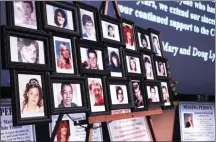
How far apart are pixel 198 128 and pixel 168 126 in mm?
417

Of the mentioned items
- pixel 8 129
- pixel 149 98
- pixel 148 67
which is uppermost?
pixel 148 67

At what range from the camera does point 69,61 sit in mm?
1506

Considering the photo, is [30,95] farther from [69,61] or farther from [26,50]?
[69,61]

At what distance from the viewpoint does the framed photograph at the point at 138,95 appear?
1.87m

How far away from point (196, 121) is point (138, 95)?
1.23 metres

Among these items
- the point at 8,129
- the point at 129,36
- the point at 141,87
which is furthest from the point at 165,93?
the point at 8,129

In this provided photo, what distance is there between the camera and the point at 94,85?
62.7 inches

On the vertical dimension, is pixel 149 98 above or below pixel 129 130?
above

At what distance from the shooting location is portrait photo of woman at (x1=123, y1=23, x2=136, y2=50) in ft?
6.44

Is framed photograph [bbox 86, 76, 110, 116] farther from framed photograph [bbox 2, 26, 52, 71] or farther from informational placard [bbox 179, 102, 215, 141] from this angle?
informational placard [bbox 179, 102, 215, 141]

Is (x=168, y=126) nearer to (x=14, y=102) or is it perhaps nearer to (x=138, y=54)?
(x=138, y=54)

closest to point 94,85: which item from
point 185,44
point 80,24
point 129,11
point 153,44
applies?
point 80,24

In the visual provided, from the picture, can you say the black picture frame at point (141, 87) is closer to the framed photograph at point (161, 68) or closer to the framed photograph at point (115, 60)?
the framed photograph at point (115, 60)

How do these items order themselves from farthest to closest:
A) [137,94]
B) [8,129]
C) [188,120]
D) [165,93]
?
[188,120]
[165,93]
[137,94]
[8,129]
